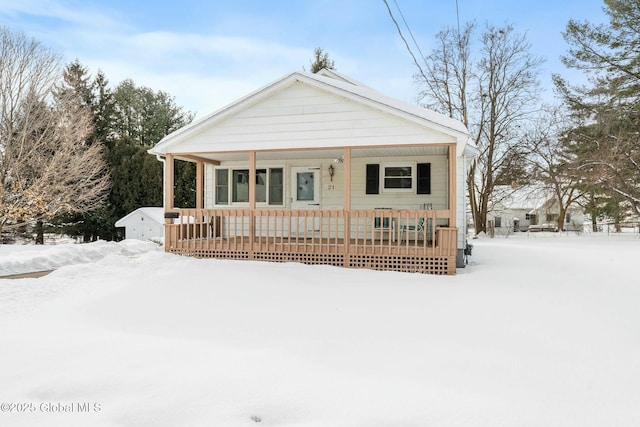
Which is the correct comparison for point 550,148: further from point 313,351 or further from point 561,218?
point 313,351

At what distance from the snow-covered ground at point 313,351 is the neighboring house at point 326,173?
1.50 meters

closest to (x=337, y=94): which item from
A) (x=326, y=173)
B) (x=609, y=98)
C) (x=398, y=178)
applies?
(x=326, y=173)

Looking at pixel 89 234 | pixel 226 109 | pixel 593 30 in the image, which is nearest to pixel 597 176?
pixel 593 30

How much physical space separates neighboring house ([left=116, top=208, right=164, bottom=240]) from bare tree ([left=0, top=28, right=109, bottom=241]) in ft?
7.50

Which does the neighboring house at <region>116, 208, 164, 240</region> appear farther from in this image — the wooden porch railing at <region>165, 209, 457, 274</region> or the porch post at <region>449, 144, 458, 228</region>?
the porch post at <region>449, 144, 458, 228</region>

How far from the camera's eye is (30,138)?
15109mm

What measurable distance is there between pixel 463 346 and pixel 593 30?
23140mm

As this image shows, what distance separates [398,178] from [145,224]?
12.9m

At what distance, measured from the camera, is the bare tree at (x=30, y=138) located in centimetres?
1434

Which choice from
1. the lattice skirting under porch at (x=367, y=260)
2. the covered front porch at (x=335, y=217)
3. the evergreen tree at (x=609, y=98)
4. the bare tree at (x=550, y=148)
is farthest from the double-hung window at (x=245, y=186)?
the bare tree at (x=550, y=148)

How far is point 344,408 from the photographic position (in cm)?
259

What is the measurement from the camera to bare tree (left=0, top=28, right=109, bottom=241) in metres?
14.3

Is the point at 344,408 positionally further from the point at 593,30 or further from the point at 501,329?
the point at 593,30

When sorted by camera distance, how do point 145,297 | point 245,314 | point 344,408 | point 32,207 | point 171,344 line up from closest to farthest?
point 344,408, point 171,344, point 245,314, point 145,297, point 32,207
